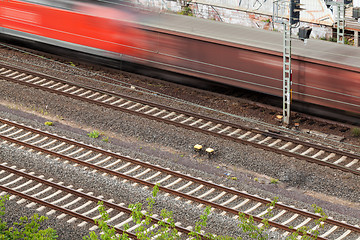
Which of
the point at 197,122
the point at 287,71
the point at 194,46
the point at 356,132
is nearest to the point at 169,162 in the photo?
the point at 197,122

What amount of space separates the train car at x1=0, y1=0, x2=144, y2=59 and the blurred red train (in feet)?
0.11

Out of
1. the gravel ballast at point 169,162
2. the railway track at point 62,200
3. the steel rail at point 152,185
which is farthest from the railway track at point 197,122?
the railway track at point 62,200

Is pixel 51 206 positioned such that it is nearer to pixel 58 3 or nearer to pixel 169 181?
pixel 169 181

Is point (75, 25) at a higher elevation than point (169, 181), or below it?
higher

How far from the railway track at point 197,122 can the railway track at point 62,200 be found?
4.58 metres

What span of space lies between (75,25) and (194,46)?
5158 millimetres

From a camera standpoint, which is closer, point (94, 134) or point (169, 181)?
point (169, 181)

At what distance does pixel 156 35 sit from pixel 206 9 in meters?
6.49

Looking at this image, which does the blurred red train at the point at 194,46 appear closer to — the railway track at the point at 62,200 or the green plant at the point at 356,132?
the green plant at the point at 356,132

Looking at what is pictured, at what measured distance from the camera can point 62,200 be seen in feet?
43.8

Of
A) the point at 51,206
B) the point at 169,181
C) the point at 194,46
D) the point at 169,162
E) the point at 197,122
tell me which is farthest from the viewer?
the point at 194,46

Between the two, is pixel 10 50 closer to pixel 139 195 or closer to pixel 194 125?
pixel 194 125

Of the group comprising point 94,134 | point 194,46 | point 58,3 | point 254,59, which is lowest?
point 94,134

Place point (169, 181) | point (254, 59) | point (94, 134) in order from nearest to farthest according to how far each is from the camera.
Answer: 1. point (169, 181)
2. point (94, 134)
3. point (254, 59)
